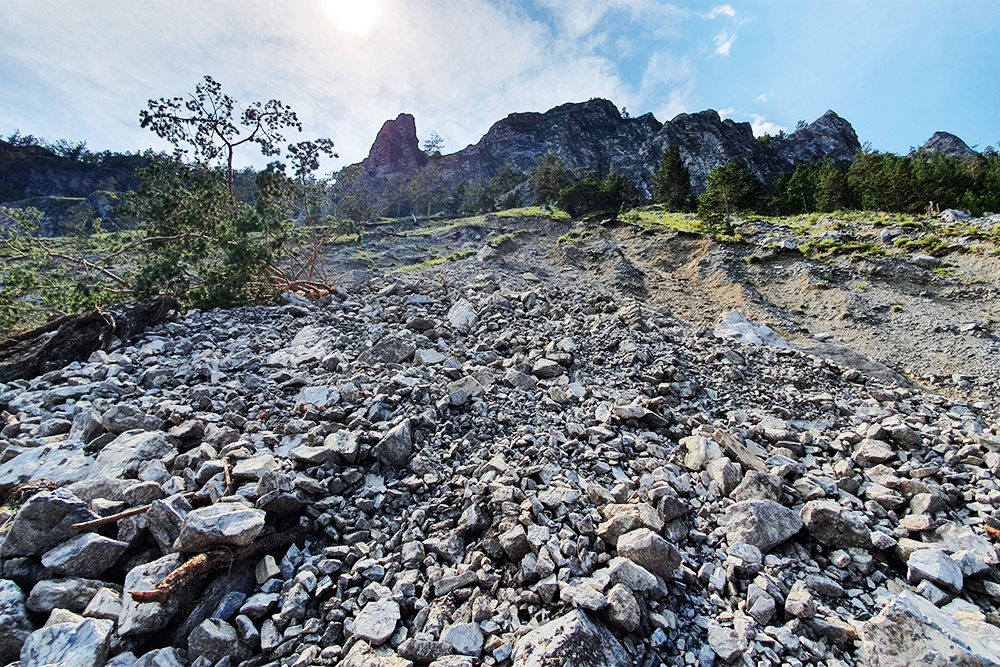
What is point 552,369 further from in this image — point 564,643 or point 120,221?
point 120,221

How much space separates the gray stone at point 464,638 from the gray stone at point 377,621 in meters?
0.42

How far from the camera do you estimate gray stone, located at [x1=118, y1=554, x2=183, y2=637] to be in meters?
3.02

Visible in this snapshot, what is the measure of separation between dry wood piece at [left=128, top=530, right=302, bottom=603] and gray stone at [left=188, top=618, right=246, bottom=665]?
387 millimetres

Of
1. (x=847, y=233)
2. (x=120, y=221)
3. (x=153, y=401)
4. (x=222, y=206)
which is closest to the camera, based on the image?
(x=153, y=401)

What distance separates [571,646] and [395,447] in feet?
9.97

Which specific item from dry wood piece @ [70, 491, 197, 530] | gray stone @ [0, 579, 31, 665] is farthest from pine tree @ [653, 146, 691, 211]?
gray stone @ [0, 579, 31, 665]

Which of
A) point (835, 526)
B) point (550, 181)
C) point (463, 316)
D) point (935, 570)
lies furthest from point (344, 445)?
point (550, 181)

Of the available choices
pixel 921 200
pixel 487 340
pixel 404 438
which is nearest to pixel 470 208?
pixel 921 200

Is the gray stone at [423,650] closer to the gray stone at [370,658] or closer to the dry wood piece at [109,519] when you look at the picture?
the gray stone at [370,658]

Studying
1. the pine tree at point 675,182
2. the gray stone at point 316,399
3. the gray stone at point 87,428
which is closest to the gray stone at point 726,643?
the gray stone at point 316,399

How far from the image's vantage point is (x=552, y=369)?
24.5 feet

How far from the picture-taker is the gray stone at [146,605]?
3.02 m

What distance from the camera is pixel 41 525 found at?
3.53m

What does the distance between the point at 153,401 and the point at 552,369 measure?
21.2ft
